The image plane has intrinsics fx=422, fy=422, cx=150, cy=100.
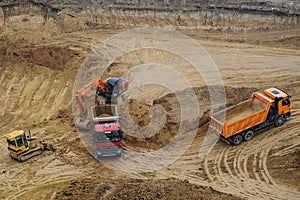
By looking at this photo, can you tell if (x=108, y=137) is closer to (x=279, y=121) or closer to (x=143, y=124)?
(x=143, y=124)

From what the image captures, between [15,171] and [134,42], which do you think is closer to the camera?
[15,171]

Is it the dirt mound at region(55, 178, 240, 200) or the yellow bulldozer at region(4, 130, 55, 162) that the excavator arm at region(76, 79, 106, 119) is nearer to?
the yellow bulldozer at region(4, 130, 55, 162)

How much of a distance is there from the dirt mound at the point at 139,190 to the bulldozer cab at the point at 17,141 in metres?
4.28

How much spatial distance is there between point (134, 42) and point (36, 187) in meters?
19.5

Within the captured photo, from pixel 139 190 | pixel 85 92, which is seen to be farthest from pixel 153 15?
pixel 139 190

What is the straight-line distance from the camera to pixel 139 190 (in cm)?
1836

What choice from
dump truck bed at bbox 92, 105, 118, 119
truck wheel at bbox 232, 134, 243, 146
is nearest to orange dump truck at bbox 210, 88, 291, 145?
truck wheel at bbox 232, 134, 243, 146

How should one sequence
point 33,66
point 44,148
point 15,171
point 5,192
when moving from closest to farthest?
point 5,192
point 15,171
point 44,148
point 33,66

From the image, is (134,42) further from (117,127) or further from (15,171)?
(15,171)

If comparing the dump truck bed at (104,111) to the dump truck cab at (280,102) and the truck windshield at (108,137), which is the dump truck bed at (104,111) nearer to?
the truck windshield at (108,137)

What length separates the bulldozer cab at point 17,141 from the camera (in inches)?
897

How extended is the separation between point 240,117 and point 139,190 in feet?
29.2

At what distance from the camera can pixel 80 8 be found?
44.2 metres

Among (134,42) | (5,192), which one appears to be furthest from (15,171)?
(134,42)
